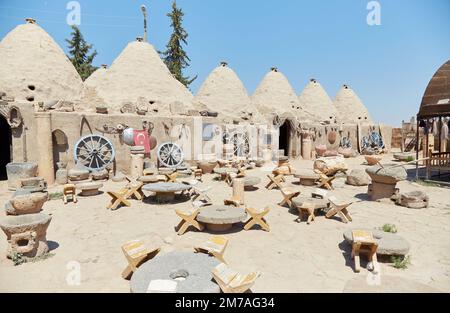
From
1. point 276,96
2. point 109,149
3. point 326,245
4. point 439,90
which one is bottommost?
point 326,245

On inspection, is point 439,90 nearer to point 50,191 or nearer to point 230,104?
point 230,104

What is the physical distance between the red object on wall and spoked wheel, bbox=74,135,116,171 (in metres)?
1.08

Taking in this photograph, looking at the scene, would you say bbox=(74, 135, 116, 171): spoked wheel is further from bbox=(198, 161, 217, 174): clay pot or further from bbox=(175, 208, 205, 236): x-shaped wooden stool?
bbox=(175, 208, 205, 236): x-shaped wooden stool

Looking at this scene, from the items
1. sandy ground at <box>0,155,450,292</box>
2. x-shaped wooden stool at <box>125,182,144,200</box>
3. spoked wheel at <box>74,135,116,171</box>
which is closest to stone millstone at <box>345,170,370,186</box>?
sandy ground at <box>0,155,450,292</box>

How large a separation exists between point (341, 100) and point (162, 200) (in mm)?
27569

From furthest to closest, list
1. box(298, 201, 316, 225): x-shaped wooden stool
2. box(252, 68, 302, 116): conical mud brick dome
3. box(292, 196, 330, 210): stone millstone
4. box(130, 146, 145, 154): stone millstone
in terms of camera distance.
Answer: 1. box(252, 68, 302, 116): conical mud brick dome
2. box(130, 146, 145, 154): stone millstone
3. box(292, 196, 330, 210): stone millstone
4. box(298, 201, 316, 225): x-shaped wooden stool

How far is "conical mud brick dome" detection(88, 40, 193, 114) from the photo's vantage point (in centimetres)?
1597

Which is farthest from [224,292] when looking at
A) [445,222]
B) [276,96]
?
[276,96]

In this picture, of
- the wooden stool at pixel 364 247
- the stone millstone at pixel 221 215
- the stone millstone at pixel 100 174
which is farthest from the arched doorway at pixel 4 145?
the wooden stool at pixel 364 247

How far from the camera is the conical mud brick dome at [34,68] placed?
1280 centimetres

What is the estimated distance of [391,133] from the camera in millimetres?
27891

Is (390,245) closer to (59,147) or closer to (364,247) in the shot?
(364,247)

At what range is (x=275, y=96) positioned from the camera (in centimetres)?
2442

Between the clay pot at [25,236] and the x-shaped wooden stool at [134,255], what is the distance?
180 cm
